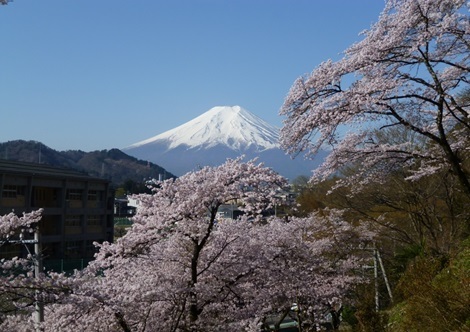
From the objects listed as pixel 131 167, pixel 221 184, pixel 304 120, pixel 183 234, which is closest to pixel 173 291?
pixel 183 234

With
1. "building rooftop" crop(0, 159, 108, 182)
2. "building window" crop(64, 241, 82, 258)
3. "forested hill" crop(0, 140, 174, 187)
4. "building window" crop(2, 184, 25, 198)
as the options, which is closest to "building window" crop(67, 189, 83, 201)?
"building rooftop" crop(0, 159, 108, 182)

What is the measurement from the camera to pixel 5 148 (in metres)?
80.3

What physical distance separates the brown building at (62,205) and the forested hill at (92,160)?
162ft

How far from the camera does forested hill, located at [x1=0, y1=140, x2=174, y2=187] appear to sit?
81069 mm

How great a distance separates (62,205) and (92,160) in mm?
75094

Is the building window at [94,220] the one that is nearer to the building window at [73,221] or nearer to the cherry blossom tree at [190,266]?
the building window at [73,221]

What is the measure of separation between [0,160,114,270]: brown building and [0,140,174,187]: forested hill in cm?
4924

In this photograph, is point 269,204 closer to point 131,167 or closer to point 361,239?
point 361,239

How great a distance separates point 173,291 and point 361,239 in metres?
10.8

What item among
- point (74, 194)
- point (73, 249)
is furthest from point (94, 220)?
point (73, 249)

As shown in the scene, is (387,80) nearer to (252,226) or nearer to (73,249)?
(252,226)

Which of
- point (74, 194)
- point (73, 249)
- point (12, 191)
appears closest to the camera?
point (12, 191)

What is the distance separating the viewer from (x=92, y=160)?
100125mm

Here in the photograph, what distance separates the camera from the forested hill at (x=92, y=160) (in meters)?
81.1
